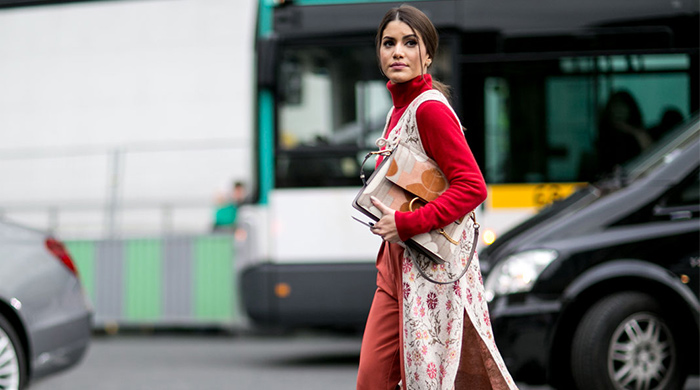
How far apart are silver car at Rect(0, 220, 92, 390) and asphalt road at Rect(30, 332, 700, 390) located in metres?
0.31

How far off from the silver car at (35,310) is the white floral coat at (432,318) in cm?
310

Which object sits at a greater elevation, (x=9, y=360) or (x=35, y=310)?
(x=35, y=310)

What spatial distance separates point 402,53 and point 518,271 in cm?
278

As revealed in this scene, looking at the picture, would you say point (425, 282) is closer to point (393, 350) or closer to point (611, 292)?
point (393, 350)

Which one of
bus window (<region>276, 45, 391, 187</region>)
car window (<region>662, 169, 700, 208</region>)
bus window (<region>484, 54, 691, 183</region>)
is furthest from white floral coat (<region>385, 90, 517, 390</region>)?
bus window (<region>276, 45, 391, 187</region>)

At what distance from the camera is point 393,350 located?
3129mm

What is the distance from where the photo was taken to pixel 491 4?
7.79m

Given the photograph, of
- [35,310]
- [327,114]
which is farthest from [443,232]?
[327,114]

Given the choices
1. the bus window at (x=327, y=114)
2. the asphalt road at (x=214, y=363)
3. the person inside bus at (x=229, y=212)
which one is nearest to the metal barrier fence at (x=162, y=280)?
the asphalt road at (x=214, y=363)

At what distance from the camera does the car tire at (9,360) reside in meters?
5.37

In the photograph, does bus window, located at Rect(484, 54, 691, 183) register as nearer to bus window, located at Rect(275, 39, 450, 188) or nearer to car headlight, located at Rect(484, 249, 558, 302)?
bus window, located at Rect(275, 39, 450, 188)

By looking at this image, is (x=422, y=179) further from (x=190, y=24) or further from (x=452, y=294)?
(x=190, y=24)

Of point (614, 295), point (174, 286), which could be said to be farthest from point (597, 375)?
point (174, 286)

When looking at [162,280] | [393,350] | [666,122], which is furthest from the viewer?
[162,280]
